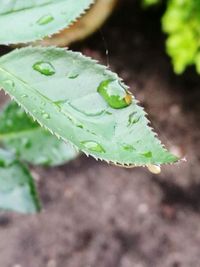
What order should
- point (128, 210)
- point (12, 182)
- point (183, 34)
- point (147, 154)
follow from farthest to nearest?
1. point (128, 210)
2. point (183, 34)
3. point (12, 182)
4. point (147, 154)

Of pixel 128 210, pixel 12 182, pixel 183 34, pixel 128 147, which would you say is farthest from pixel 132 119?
pixel 128 210

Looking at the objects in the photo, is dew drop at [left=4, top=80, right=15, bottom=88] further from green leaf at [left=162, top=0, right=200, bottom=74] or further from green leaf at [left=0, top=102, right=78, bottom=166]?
green leaf at [left=162, top=0, right=200, bottom=74]

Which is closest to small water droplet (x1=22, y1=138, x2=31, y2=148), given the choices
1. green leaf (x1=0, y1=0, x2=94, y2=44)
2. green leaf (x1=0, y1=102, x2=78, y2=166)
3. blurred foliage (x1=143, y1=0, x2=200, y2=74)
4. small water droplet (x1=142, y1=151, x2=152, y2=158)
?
green leaf (x1=0, y1=102, x2=78, y2=166)

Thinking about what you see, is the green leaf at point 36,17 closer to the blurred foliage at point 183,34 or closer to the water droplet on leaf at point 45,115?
the water droplet on leaf at point 45,115

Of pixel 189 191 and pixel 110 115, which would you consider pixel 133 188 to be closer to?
pixel 189 191

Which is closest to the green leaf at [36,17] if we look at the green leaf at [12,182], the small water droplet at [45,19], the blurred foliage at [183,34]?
the small water droplet at [45,19]

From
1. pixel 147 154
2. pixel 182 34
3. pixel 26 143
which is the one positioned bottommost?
pixel 182 34

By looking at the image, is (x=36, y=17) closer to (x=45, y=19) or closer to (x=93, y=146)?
(x=45, y=19)
